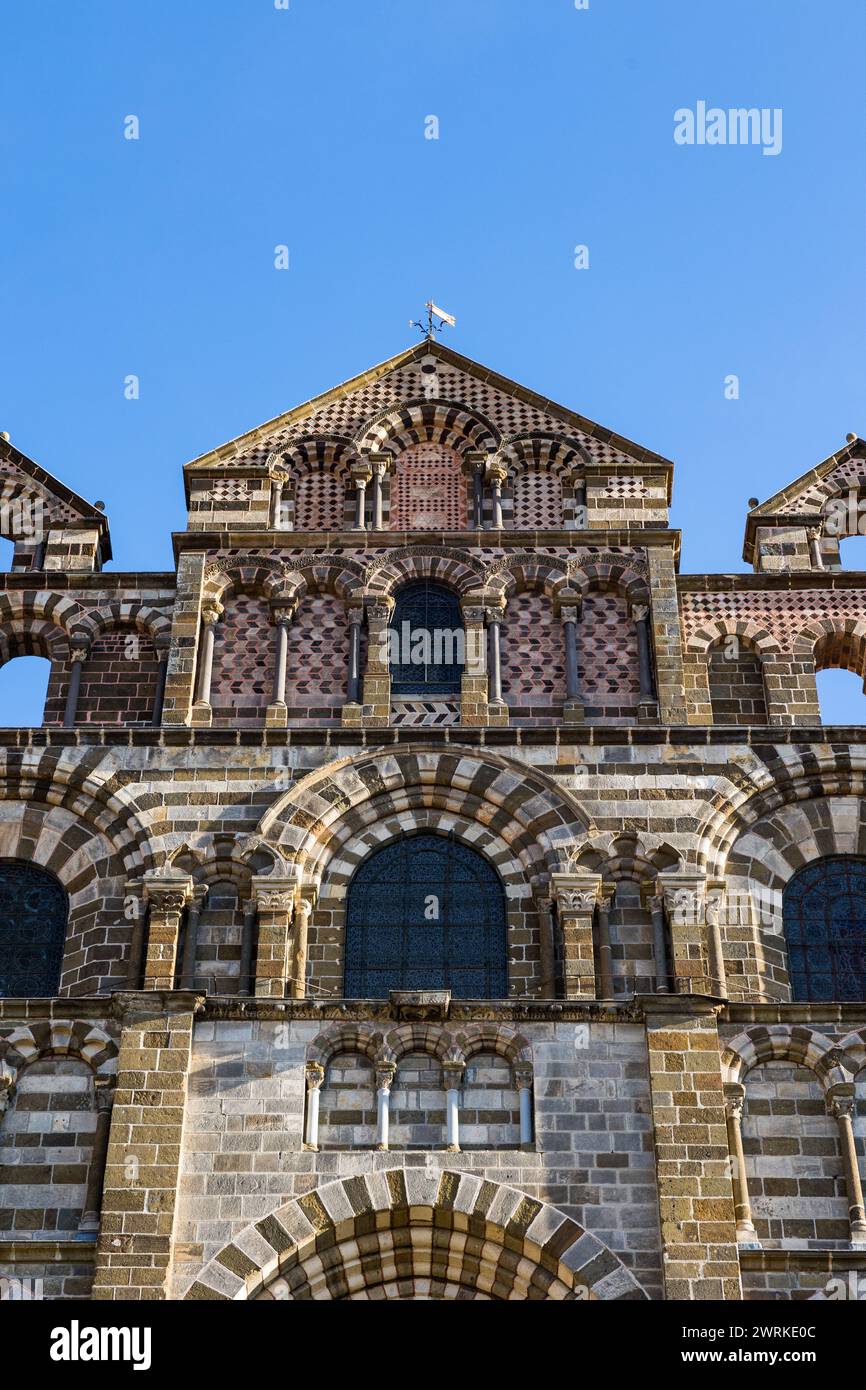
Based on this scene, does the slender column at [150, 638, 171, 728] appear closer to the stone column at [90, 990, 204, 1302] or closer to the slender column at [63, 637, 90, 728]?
the slender column at [63, 637, 90, 728]

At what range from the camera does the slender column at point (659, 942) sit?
2139 centimetres

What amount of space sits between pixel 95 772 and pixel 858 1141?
29.5 feet

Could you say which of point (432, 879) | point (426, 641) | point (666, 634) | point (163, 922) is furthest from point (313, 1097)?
point (666, 634)

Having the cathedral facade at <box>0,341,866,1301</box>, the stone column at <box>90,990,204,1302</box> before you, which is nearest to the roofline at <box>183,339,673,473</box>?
the cathedral facade at <box>0,341,866,1301</box>

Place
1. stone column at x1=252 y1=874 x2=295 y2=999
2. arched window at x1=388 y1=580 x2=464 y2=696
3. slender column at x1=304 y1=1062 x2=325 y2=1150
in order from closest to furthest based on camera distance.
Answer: slender column at x1=304 y1=1062 x2=325 y2=1150 → stone column at x1=252 y1=874 x2=295 y2=999 → arched window at x1=388 y1=580 x2=464 y2=696

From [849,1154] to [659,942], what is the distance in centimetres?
289

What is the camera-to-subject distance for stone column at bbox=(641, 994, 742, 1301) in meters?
19.2

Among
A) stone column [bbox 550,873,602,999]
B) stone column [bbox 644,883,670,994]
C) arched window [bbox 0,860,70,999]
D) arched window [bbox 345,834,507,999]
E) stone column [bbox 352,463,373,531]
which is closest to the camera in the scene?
stone column [bbox 550,873,602,999]

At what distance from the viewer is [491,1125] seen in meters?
20.3

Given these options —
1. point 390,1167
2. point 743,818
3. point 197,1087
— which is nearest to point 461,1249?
point 390,1167

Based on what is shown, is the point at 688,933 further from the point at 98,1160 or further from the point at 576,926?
the point at 98,1160

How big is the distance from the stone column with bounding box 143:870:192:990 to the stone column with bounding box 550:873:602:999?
153 inches

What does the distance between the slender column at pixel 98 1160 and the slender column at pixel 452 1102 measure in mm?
3273

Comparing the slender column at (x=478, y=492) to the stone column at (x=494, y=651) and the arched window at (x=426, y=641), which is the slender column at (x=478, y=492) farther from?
the stone column at (x=494, y=651)
